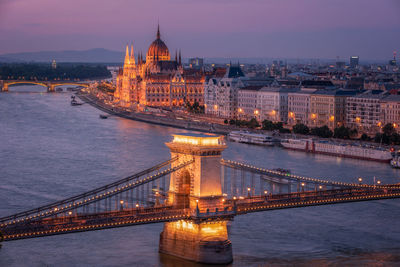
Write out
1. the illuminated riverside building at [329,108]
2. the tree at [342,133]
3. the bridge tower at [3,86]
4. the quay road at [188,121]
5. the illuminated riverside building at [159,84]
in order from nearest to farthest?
the tree at [342,133] < the quay road at [188,121] < the illuminated riverside building at [329,108] < the illuminated riverside building at [159,84] < the bridge tower at [3,86]

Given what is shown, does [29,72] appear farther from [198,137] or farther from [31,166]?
[198,137]

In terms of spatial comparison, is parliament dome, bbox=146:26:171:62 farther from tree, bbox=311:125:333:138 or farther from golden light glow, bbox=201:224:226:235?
golden light glow, bbox=201:224:226:235

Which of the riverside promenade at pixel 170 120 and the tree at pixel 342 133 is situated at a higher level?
the tree at pixel 342 133

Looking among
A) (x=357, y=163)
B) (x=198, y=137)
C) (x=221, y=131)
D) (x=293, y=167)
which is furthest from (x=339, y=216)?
(x=221, y=131)

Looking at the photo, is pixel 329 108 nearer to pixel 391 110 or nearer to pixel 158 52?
pixel 391 110

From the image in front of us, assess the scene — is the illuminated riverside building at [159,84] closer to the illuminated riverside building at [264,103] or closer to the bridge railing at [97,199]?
the illuminated riverside building at [264,103]

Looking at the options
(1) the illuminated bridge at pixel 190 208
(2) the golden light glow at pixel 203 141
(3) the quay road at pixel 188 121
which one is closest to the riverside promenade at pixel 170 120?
(3) the quay road at pixel 188 121

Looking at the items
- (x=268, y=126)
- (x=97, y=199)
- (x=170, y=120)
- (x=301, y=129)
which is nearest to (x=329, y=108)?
(x=268, y=126)
